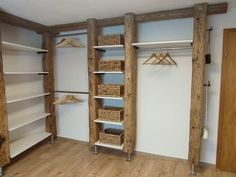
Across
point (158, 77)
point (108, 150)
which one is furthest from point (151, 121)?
point (108, 150)

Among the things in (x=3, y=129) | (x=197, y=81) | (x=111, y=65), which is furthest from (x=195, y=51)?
(x=3, y=129)

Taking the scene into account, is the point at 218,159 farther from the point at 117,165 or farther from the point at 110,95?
the point at 110,95

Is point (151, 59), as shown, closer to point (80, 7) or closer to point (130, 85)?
point (130, 85)

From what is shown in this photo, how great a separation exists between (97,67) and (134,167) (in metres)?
1.66

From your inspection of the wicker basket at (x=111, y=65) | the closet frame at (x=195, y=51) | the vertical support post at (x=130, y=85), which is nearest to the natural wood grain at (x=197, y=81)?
the closet frame at (x=195, y=51)

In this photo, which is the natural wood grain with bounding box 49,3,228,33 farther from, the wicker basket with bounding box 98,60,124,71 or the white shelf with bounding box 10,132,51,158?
the white shelf with bounding box 10,132,51,158

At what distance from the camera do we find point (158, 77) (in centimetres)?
285

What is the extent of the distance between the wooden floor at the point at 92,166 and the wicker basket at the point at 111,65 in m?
1.44

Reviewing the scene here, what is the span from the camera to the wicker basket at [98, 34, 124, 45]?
2779 mm

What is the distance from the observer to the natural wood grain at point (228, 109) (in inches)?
95.9

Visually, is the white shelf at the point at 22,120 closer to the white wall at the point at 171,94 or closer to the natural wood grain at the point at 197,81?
the white wall at the point at 171,94

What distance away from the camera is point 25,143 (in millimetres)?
3037

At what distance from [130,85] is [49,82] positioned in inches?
64.4

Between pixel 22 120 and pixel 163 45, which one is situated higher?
pixel 163 45
